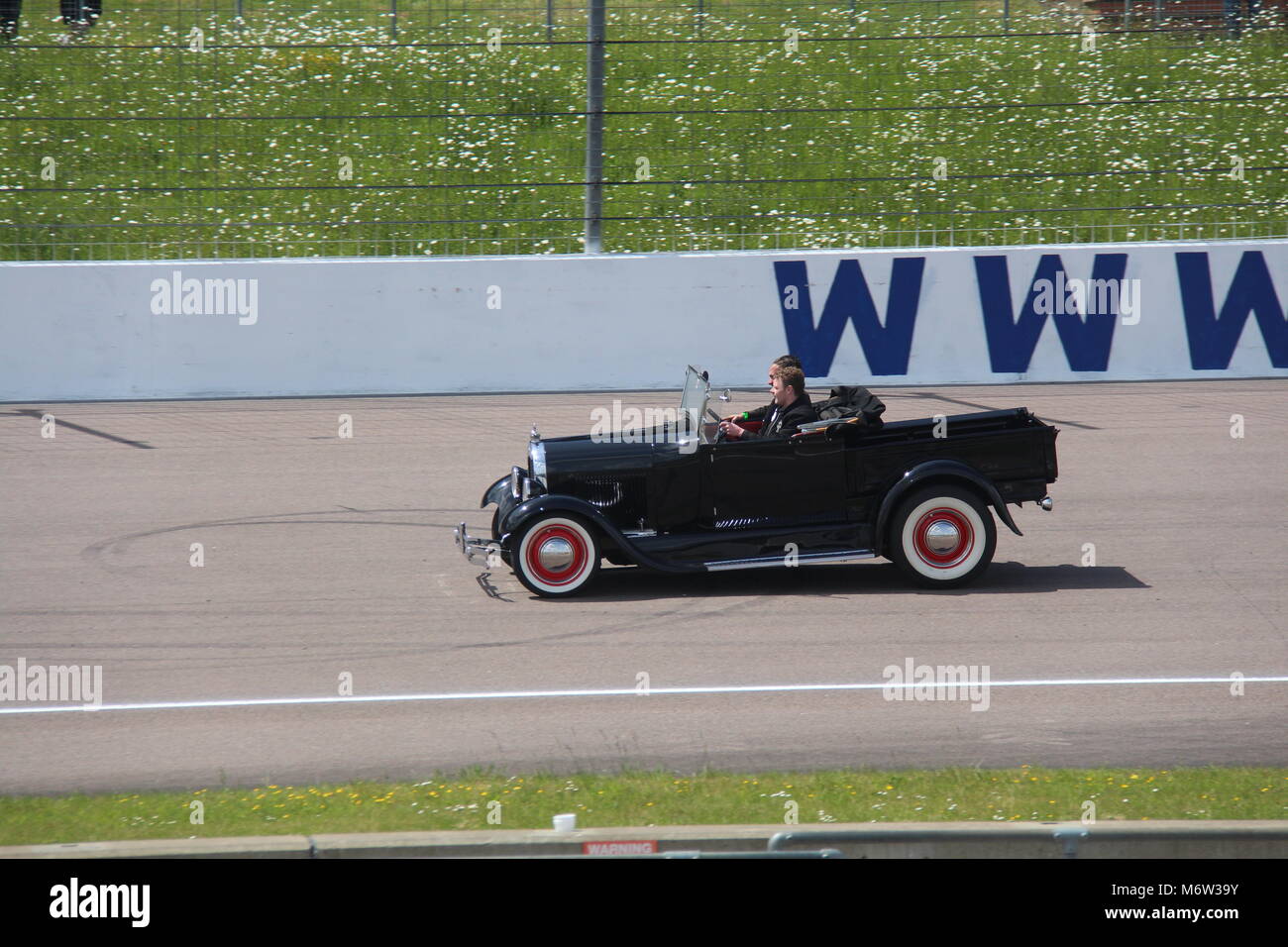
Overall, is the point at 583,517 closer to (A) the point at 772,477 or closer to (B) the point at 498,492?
(B) the point at 498,492

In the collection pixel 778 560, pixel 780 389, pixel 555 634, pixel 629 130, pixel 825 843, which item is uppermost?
pixel 629 130

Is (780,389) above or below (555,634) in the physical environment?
above

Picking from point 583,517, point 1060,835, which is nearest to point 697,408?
point 583,517

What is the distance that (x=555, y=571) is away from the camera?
8.62m

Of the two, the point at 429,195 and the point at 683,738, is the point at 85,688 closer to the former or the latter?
the point at 683,738

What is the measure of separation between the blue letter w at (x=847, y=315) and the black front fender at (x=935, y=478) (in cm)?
738

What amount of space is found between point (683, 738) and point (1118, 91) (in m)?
15.1

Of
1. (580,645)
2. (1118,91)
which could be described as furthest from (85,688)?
(1118,91)

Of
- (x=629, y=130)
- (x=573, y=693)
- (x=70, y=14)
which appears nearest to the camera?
(x=573, y=693)

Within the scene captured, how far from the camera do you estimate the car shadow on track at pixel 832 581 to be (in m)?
8.84

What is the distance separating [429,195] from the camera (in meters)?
17.0

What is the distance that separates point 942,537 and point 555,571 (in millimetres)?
2380

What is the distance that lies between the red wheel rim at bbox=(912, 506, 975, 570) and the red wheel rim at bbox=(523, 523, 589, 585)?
2044 millimetres

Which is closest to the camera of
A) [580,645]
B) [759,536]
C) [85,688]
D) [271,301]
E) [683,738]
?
[683,738]
